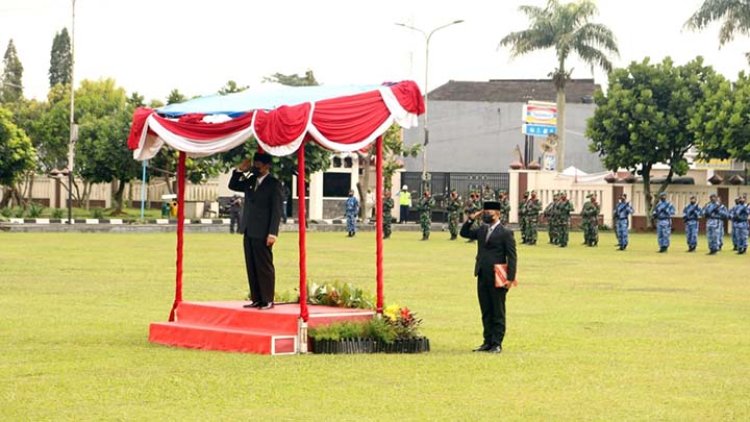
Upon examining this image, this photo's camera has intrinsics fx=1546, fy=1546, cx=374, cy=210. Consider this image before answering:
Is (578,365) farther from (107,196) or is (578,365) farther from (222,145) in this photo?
(107,196)

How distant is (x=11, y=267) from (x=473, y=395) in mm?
19159

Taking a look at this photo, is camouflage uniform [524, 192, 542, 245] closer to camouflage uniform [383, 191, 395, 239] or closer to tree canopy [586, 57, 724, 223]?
camouflage uniform [383, 191, 395, 239]

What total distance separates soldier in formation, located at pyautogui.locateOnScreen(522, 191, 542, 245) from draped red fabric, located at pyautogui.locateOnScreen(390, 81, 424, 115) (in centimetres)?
3006

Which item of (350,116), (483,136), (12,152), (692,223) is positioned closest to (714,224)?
(692,223)

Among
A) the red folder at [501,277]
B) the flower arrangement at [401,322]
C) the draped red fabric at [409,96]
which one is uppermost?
the draped red fabric at [409,96]

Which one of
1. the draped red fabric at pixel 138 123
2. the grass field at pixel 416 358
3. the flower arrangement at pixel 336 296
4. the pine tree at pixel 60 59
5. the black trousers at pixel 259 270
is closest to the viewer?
the grass field at pixel 416 358

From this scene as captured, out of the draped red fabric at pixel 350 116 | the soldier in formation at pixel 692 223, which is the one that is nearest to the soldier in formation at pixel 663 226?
the soldier in formation at pixel 692 223

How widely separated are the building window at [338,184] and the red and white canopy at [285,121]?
5687 centimetres

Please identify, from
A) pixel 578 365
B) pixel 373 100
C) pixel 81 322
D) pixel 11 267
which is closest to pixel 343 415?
pixel 578 365

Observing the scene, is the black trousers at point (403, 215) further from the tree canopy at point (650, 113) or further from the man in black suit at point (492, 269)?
the man in black suit at point (492, 269)

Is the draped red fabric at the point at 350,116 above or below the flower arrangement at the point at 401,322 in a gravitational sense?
above

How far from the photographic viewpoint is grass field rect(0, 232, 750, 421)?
12.1 meters

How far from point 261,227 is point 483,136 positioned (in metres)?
68.2

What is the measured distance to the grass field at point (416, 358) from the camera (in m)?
Result: 12.1
